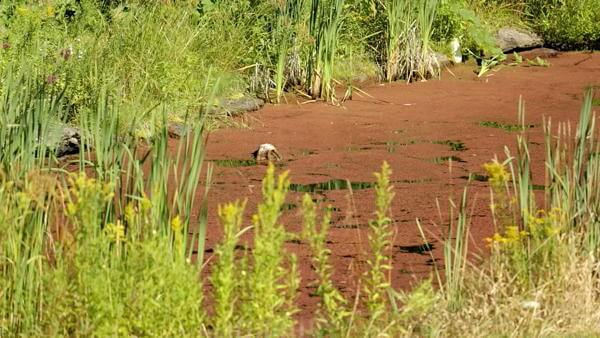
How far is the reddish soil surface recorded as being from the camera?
629 cm

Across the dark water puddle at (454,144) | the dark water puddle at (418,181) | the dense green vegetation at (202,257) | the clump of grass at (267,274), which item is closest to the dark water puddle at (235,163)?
the dense green vegetation at (202,257)

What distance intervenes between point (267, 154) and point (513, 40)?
562 cm

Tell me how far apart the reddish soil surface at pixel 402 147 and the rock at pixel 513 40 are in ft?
2.31

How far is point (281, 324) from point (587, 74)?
27.4 ft

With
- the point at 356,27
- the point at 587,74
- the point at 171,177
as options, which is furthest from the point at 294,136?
the point at 587,74

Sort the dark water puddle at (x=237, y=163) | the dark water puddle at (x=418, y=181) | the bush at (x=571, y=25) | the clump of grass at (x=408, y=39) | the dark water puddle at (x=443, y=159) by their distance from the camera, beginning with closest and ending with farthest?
the dark water puddle at (x=418, y=181), the dark water puddle at (x=237, y=163), the dark water puddle at (x=443, y=159), the clump of grass at (x=408, y=39), the bush at (x=571, y=25)

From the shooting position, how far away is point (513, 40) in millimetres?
13180

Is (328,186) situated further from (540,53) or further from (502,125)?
(540,53)

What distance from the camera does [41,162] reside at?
5133 mm

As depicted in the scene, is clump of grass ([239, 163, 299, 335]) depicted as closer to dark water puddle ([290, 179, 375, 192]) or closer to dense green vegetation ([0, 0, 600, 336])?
dense green vegetation ([0, 0, 600, 336])

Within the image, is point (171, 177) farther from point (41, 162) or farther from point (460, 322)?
point (460, 322)

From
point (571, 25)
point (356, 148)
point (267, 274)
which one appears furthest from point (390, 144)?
point (571, 25)

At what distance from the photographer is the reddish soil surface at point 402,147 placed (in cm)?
629

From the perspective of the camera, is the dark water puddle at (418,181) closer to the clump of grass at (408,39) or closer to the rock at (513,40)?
the clump of grass at (408,39)
